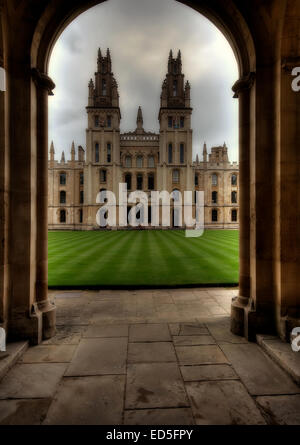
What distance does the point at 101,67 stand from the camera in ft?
152

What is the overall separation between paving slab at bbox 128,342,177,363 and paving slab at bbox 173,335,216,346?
0.53 feet

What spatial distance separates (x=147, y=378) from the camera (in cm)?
267

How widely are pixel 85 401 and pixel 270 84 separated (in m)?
4.69

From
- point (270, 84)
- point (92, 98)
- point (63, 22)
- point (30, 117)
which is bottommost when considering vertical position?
point (30, 117)

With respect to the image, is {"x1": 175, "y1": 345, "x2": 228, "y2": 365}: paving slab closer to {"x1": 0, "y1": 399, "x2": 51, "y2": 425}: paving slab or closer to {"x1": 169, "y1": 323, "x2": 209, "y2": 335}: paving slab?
{"x1": 169, "y1": 323, "x2": 209, "y2": 335}: paving slab

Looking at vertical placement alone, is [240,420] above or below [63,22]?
below

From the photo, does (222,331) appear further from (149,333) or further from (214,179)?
(214,179)

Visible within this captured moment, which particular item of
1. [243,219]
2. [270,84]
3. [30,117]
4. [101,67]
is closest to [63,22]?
[30,117]

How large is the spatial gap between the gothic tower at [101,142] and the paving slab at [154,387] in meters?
39.6

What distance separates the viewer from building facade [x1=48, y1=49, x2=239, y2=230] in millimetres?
42938

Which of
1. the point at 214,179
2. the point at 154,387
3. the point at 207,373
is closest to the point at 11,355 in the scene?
the point at 154,387

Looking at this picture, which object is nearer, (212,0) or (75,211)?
(212,0)

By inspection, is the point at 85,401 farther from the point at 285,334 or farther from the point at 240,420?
the point at 285,334

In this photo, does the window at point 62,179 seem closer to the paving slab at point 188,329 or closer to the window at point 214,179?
the window at point 214,179
